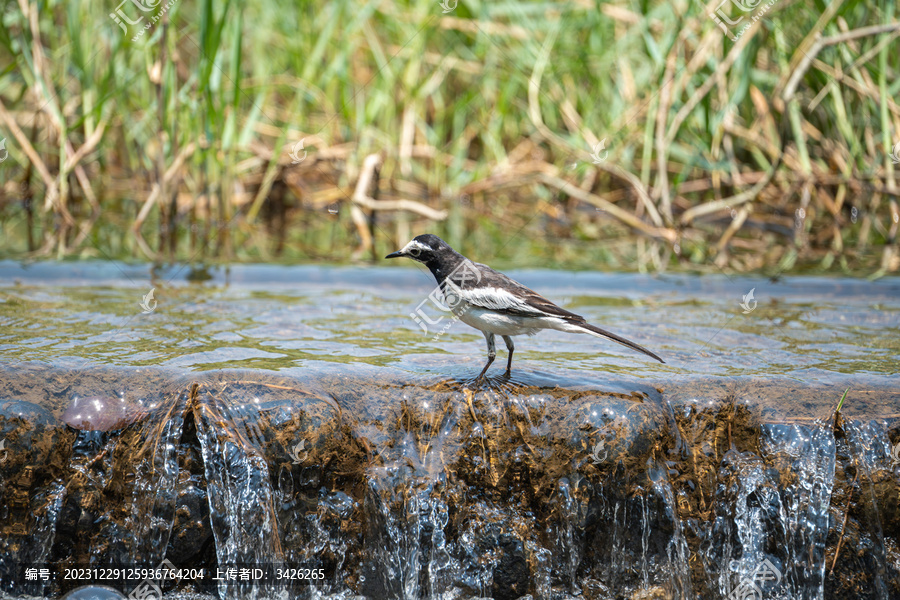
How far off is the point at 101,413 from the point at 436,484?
1348 mm

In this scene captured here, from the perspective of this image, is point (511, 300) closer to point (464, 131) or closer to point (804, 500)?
point (804, 500)

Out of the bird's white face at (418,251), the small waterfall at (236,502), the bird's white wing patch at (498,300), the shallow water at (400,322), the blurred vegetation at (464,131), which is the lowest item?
the small waterfall at (236,502)

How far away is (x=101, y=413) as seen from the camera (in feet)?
10.5

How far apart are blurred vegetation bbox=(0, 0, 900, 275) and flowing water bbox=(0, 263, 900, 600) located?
10.1ft

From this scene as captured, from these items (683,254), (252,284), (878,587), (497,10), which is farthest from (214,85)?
(878,587)

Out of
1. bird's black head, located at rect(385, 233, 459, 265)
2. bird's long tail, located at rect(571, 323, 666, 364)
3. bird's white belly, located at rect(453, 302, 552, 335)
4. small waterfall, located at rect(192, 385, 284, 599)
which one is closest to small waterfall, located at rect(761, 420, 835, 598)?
bird's long tail, located at rect(571, 323, 666, 364)

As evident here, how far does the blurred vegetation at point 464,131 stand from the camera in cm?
649

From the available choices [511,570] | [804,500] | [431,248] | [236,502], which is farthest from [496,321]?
[804,500]

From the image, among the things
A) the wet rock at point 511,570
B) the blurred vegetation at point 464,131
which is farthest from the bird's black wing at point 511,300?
the blurred vegetation at point 464,131

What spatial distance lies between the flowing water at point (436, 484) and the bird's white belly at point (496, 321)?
0.24 metres

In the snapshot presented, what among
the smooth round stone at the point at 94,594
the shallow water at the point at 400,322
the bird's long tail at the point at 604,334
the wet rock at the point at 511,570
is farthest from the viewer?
the shallow water at the point at 400,322

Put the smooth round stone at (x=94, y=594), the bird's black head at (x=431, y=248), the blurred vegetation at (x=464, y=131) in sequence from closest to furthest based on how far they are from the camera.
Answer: the smooth round stone at (x=94, y=594)
the bird's black head at (x=431, y=248)
the blurred vegetation at (x=464, y=131)

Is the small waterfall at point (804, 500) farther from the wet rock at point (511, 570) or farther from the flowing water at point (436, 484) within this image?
the wet rock at point (511, 570)

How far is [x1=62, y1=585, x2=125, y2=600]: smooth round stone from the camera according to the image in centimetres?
301
